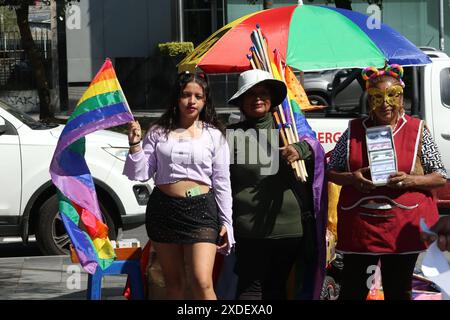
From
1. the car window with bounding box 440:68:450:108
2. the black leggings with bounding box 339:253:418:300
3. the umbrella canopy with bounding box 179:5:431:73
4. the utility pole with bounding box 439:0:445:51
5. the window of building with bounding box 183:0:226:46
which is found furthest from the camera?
the window of building with bounding box 183:0:226:46

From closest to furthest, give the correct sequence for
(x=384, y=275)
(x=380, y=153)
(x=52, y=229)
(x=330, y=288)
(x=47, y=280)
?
(x=380, y=153), (x=384, y=275), (x=330, y=288), (x=47, y=280), (x=52, y=229)

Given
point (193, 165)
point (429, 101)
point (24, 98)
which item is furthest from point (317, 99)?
point (193, 165)

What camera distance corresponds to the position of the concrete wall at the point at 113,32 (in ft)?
102

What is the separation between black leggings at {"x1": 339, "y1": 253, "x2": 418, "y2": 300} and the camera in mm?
5699

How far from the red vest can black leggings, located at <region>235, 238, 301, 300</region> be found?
0.34 m

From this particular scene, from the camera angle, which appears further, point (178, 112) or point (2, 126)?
point (2, 126)

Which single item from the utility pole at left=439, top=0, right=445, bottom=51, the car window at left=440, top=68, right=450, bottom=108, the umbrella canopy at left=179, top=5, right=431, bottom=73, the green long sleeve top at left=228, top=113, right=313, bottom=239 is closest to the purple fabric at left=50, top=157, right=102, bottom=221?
the green long sleeve top at left=228, top=113, right=313, bottom=239

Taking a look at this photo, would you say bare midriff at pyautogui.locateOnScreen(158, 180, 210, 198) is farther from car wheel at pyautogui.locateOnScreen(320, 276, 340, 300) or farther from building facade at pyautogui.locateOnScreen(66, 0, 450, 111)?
building facade at pyautogui.locateOnScreen(66, 0, 450, 111)

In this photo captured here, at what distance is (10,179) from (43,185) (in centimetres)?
33

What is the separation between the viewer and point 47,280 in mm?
8961

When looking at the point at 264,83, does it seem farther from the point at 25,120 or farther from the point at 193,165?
the point at 25,120

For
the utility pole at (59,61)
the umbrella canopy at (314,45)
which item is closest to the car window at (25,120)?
the umbrella canopy at (314,45)

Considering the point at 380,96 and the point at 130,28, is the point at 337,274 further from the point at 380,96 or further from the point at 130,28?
the point at 130,28

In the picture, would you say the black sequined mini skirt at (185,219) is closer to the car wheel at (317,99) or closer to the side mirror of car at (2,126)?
the side mirror of car at (2,126)
